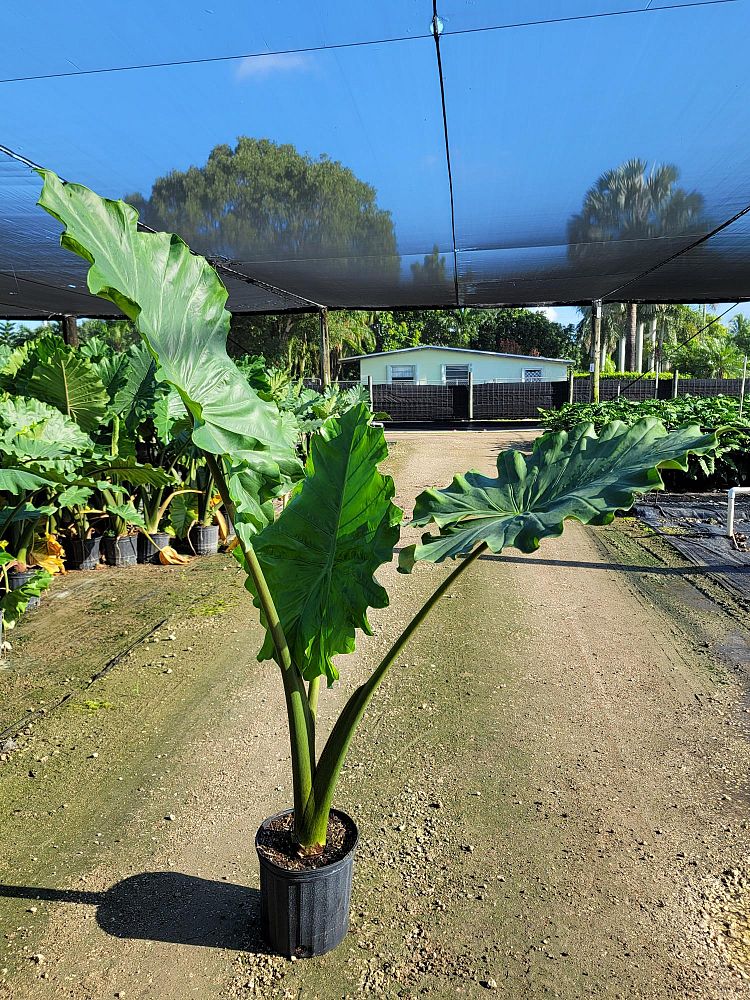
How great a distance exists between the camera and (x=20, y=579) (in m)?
4.71

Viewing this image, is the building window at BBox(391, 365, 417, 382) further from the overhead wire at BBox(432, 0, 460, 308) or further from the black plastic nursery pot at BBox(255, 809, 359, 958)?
the black plastic nursery pot at BBox(255, 809, 359, 958)

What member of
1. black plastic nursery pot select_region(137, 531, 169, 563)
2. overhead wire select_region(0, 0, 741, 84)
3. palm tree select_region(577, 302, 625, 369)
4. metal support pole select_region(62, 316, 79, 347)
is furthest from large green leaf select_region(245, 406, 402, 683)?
palm tree select_region(577, 302, 625, 369)

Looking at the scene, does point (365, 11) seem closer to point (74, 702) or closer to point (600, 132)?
point (600, 132)

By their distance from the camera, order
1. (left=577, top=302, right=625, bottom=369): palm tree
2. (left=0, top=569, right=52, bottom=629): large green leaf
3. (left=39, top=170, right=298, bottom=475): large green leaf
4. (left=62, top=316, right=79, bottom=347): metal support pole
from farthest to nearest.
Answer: (left=577, top=302, right=625, bottom=369): palm tree → (left=62, top=316, right=79, bottom=347): metal support pole → (left=0, top=569, right=52, bottom=629): large green leaf → (left=39, top=170, right=298, bottom=475): large green leaf

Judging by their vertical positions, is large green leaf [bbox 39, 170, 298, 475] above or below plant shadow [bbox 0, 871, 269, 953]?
above

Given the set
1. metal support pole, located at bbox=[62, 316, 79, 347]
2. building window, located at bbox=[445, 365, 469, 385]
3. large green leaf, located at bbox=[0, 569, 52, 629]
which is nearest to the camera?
large green leaf, located at bbox=[0, 569, 52, 629]

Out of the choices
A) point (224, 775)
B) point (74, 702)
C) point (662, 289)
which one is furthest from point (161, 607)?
point (662, 289)

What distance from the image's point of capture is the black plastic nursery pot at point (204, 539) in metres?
6.36

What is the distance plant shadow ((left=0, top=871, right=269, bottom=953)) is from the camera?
2.02 meters

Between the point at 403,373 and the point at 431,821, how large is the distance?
28092 mm

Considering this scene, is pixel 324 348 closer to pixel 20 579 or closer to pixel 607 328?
pixel 20 579

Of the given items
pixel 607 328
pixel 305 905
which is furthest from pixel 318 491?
pixel 607 328

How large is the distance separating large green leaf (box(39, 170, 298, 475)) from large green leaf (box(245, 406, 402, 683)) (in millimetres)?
156

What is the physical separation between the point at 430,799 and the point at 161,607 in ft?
9.06
